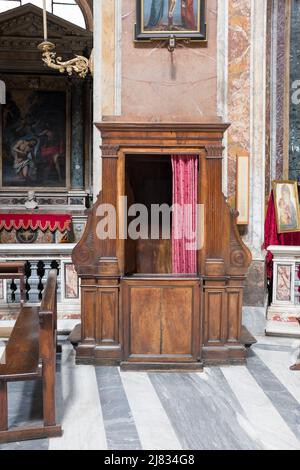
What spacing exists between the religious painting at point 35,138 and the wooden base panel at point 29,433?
9.97 meters

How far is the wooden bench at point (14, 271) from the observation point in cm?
564

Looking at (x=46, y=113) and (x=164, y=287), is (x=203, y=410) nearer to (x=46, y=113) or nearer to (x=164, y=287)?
(x=164, y=287)

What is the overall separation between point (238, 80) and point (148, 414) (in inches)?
186

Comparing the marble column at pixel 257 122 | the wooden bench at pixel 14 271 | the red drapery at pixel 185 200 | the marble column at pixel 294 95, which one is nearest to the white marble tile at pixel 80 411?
the wooden bench at pixel 14 271

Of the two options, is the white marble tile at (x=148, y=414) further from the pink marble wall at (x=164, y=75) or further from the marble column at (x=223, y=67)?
the pink marble wall at (x=164, y=75)

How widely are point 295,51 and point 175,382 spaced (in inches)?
241

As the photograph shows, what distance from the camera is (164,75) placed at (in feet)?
23.2

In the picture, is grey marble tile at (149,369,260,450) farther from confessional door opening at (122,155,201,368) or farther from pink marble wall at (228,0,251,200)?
pink marble wall at (228,0,251,200)

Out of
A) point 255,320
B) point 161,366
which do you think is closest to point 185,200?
point 161,366

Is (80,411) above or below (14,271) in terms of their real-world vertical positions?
below

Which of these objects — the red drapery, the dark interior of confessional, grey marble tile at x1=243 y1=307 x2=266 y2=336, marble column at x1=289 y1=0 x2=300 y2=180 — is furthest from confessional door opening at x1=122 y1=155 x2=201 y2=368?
marble column at x1=289 y1=0 x2=300 y2=180

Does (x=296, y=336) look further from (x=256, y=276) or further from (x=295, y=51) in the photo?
(x=295, y=51)

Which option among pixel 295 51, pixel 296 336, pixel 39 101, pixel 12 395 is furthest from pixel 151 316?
pixel 39 101

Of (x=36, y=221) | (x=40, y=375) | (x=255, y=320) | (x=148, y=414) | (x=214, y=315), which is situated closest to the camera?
(x=40, y=375)
